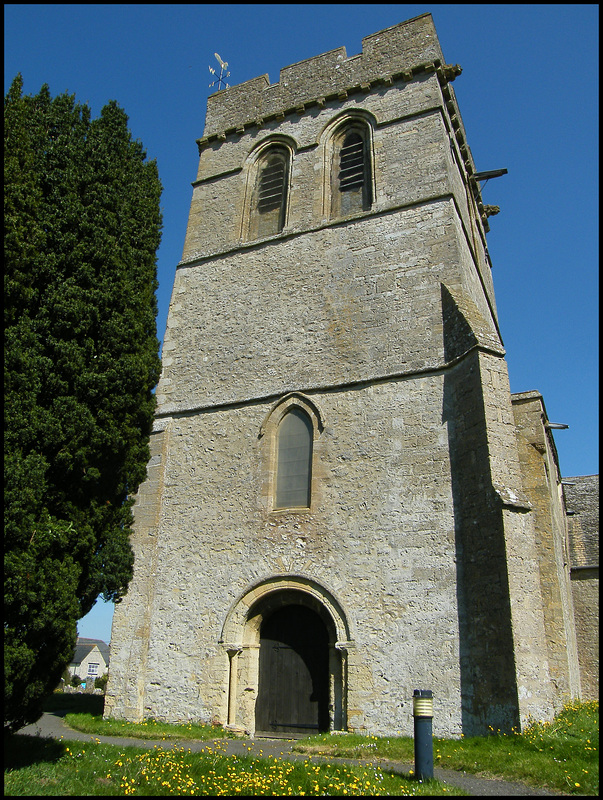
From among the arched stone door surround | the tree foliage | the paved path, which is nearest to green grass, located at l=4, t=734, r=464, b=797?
the paved path

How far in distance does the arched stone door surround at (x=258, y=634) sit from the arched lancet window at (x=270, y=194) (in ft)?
26.9

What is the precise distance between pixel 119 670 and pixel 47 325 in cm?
628

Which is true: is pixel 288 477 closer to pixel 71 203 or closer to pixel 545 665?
pixel 545 665

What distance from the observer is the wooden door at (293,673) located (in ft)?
32.2

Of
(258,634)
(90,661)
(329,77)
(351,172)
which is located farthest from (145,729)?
(90,661)

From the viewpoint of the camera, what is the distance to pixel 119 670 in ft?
35.1

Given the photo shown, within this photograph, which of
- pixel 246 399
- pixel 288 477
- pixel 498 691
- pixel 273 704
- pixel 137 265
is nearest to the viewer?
pixel 498 691

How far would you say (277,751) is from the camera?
8242 millimetres

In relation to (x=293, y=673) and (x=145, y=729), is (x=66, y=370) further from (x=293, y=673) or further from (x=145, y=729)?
(x=293, y=673)

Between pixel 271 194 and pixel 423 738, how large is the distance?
12.3 m

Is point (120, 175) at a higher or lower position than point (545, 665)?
higher

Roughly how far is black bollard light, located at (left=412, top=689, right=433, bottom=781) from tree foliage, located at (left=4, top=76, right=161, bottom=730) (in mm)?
3948

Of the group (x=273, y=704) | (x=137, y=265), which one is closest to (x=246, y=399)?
(x=137, y=265)

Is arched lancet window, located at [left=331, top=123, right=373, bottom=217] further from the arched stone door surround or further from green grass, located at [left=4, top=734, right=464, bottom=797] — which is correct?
green grass, located at [left=4, top=734, right=464, bottom=797]
